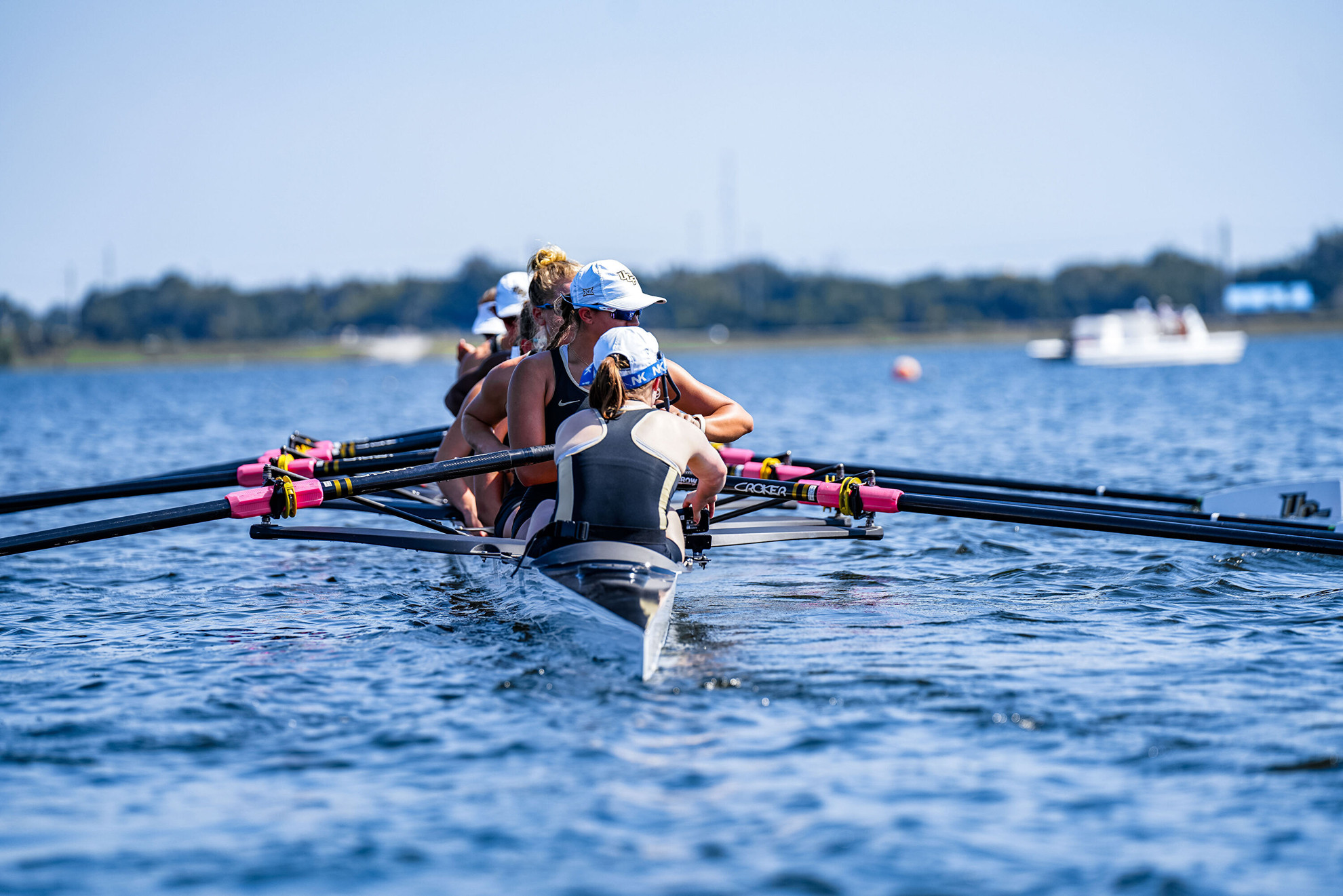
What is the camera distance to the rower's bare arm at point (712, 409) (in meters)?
7.16

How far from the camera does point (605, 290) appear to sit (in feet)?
21.0

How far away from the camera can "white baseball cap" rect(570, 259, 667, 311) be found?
6.40m

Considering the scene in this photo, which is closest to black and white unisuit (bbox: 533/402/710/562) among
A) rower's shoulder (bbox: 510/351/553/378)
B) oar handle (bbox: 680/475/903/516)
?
rower's shoulder (bbox: 510/351/553/378)

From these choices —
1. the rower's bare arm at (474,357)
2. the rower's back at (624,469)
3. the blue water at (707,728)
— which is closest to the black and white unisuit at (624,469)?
the rower's back at (624,469)

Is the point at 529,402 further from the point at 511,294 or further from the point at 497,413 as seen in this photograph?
the point at 511,294

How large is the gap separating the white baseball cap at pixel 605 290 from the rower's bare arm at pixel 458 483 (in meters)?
2.05

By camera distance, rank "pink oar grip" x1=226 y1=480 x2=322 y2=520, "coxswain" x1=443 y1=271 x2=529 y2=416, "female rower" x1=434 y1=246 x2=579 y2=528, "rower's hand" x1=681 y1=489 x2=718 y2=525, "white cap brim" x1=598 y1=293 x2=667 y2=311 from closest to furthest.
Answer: "white cap brim" x1=598 y1=293 x2=667 y2=311, "rower's hand" x1=681 y1=489 x2=718 y2=525, "pink oar grip" x1=226 y1=480 x2=322 y2=520, "female rower" x1=434 y1=246 x2=579 y2=528, "coxswain" x1=443 y1=271 x2=529 y2=416

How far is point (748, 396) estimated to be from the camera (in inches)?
1619

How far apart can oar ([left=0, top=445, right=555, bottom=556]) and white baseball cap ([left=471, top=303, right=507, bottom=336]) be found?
2.63 m

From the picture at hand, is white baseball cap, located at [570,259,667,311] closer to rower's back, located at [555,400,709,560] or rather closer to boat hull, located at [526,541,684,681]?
rower's back, located at [555,400,709,560]

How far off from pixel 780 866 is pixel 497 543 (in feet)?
11.8

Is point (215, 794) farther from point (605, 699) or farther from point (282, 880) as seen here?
point (605, 699)

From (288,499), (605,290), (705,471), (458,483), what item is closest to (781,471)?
(458,483)

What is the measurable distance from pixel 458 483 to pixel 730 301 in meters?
128
